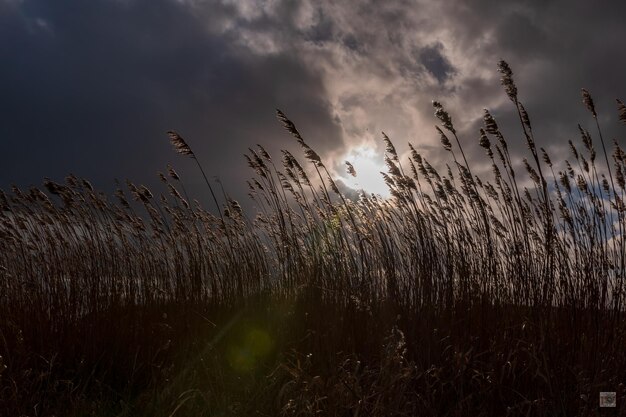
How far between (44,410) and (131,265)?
2682mm

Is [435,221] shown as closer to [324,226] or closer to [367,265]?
[367,265]

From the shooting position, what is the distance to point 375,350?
3.83 meters

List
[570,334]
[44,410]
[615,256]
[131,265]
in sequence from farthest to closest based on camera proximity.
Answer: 1. [131,265]
2. [615,256]
3. [570,334]
4. [44,410]

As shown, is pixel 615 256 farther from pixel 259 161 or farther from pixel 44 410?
pixel 44 410

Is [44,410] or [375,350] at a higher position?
[375,350]

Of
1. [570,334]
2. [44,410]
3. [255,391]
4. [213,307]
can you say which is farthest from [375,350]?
[44,410]

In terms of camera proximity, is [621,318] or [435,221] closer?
[621,318]

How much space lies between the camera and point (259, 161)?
486cm

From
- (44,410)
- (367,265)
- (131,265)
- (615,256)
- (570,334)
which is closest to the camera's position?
(44,410)

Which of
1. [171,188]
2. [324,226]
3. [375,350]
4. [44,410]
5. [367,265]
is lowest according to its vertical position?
[44,410]

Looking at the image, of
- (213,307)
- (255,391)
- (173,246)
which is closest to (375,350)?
(255,391)

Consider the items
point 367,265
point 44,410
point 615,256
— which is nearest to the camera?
point 44,410

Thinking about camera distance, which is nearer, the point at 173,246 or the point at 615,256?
the point at 615,256

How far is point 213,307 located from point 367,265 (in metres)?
1.52
